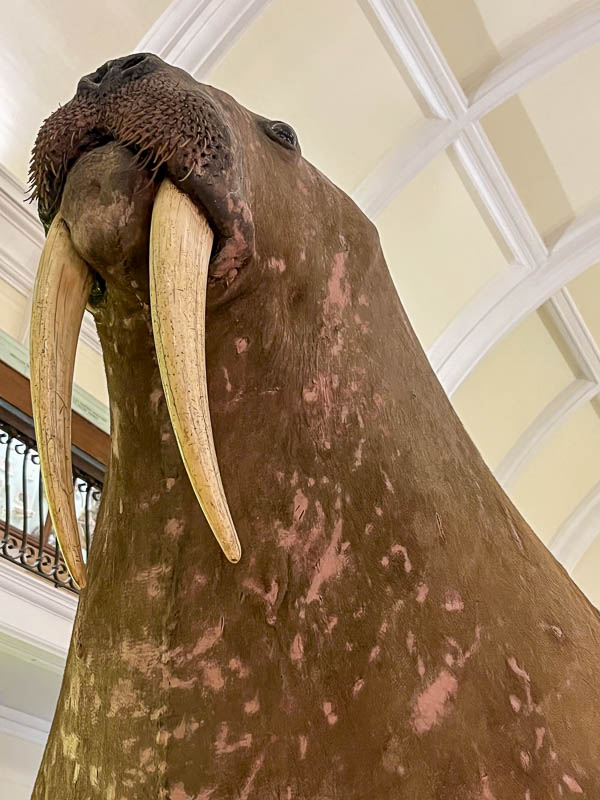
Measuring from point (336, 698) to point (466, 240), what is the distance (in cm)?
865

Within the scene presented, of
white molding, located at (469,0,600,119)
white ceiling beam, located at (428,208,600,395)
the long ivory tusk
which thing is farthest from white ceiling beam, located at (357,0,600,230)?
the long ivory tusk

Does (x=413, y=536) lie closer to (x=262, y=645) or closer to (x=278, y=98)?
(x=262, y=645)

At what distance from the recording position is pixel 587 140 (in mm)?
8539

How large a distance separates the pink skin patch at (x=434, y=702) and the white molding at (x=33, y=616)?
586 centimetres

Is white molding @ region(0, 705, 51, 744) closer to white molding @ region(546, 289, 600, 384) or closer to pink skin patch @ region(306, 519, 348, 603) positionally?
white molding @ region(546, 289, 600, 384)

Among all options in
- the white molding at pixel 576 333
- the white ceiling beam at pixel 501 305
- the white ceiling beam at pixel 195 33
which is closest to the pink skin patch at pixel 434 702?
the white ceiling beam at pixel 195 33

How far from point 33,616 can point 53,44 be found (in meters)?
4.49

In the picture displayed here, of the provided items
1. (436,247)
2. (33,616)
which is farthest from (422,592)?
(436,247)

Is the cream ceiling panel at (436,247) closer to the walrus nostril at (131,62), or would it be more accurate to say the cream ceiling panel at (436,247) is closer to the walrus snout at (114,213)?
the walrus nostril at (131,62)

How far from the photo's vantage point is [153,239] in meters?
0.87

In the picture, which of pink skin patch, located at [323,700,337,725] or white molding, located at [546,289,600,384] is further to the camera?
white molding, located at [546,289,600,384]

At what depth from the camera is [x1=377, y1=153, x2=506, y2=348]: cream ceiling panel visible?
8531mm

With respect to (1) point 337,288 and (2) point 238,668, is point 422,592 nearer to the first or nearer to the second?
Answer: (2) point 238,668

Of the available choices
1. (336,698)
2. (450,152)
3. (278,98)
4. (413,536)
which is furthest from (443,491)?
(450,152)
